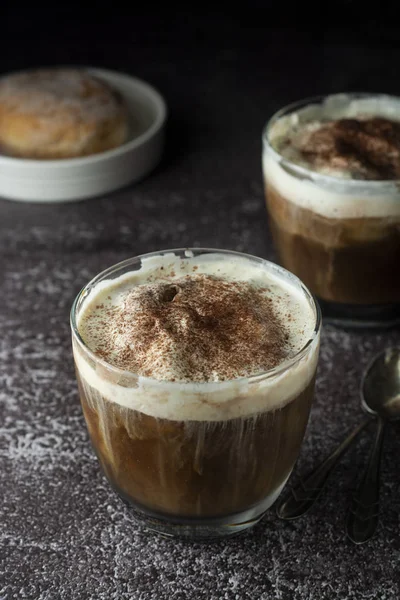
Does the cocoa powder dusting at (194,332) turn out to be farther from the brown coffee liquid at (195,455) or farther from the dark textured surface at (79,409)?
the dark textured surface at (79,409)

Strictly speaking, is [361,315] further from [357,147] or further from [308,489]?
[308,489]

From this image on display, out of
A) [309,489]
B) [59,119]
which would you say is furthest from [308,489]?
[59,119]

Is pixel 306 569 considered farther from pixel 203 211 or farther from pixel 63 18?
pixel 63 18

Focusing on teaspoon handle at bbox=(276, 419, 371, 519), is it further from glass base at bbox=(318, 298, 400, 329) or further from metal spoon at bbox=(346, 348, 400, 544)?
glass base at bbox=(318, 298, 400, 329)

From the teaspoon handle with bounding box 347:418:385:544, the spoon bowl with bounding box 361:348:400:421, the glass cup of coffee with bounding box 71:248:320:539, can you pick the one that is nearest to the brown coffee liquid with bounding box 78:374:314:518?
the glass cup of coffee with bounding box 71:248:320:539

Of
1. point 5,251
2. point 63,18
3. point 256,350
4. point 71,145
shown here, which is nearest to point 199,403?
point 256,350

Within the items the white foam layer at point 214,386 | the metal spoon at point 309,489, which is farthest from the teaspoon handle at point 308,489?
the white foam layer at point 214,386
